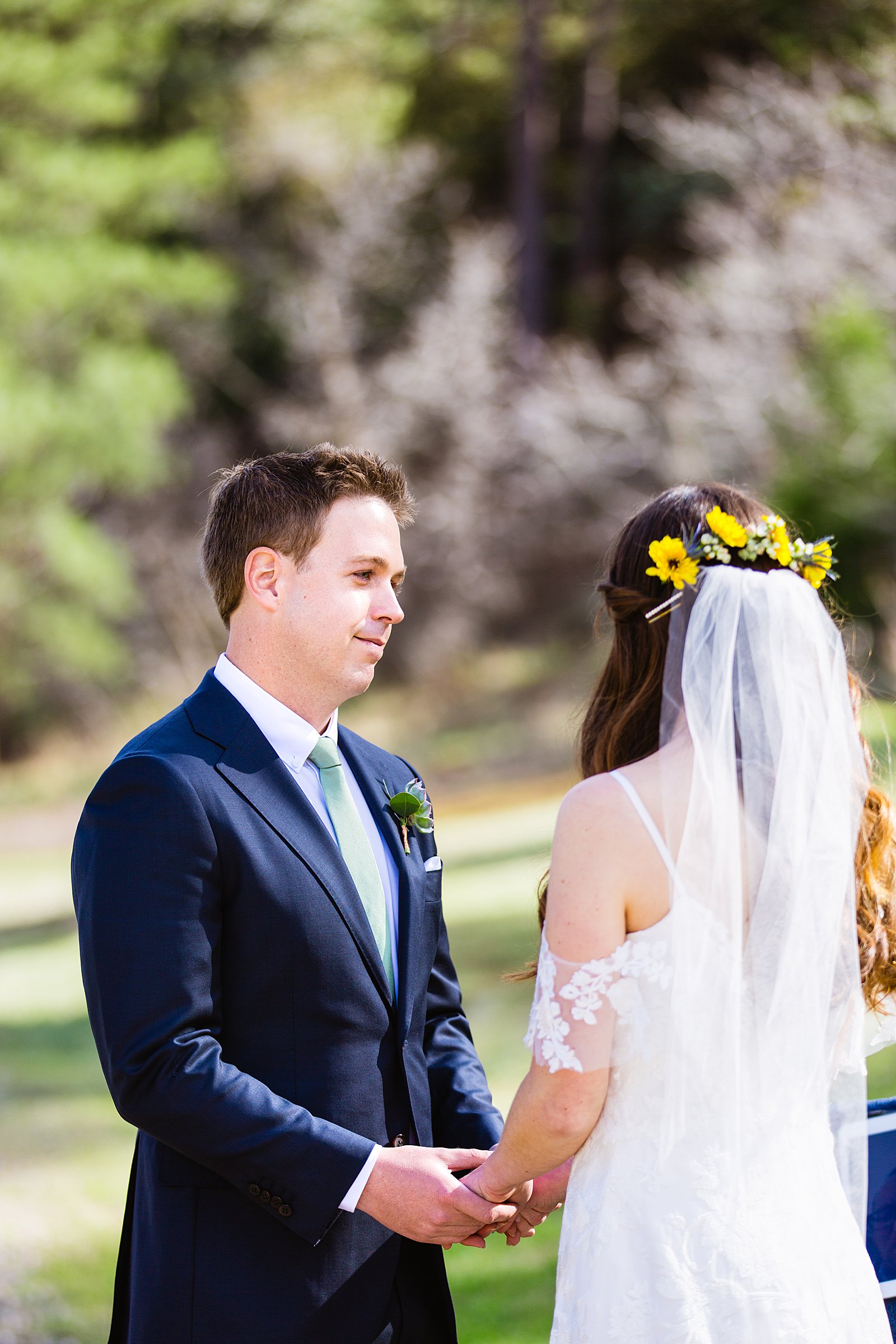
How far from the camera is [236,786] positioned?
229 centimetres

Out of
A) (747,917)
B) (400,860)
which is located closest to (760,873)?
(747,917)

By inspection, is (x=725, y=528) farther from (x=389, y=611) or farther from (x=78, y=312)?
(x=78, y=312)

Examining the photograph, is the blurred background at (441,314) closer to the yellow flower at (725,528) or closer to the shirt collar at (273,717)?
the shirt collar at (273,717)

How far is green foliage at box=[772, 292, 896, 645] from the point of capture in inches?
677

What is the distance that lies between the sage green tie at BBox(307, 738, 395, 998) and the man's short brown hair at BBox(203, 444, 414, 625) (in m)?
0.33

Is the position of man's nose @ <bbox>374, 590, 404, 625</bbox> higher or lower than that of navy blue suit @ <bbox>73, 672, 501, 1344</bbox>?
higher

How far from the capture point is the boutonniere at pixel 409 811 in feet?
8.72

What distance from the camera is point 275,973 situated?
2.23m

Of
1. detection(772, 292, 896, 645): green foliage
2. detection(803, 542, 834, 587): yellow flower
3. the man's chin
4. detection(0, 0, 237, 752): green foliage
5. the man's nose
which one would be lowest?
the man's chin

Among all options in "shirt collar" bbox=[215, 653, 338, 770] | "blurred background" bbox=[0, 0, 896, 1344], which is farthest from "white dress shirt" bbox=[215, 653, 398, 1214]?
"blurred background" bbox=[0, 0, 896, 1344]

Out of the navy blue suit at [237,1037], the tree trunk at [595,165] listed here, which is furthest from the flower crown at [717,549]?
the tree trunk at [595,165]

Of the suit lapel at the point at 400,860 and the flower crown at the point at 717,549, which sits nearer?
the flower crown at the point at 717,549

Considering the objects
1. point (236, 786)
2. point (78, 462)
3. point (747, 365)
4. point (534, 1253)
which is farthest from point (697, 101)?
point (236, 786)

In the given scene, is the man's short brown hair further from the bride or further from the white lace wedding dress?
the white lace wedding dress
